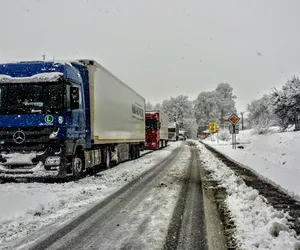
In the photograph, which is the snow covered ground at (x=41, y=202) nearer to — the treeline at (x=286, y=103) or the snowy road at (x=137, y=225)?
the snowy road at (x=137, y=225)

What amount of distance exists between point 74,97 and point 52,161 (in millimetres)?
2196

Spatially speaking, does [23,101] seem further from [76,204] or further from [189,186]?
[189,186]

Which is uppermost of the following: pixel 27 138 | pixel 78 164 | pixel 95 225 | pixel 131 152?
pixel 27 138

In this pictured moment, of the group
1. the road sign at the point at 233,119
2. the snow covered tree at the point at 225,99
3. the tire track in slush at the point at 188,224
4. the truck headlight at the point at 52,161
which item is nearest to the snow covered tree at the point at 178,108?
the snow covered tree at the point at 225,99

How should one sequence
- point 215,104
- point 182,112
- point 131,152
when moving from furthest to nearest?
point 182,112 → point 215,104 → point 131,152

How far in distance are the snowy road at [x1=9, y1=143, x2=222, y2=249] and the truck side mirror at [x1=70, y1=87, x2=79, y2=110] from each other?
362 centimetres

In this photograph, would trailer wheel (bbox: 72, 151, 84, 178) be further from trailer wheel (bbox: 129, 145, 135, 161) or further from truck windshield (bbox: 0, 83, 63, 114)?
trailer wheel (bbox: 129, 145, 135, 161)

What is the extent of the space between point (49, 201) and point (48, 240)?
2.73 m

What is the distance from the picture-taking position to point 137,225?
5.66m

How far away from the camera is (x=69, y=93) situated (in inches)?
428

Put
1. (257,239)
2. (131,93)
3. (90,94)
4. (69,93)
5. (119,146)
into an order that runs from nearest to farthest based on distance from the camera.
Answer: (257,239)
(69,93)
(90,94)
(119,146)
(131,93)

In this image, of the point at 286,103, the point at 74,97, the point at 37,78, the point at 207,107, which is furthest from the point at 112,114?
the point at 207,107

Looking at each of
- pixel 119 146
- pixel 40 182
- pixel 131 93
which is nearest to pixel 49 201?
pixel 40 182

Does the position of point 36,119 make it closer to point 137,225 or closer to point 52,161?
point 52,161
